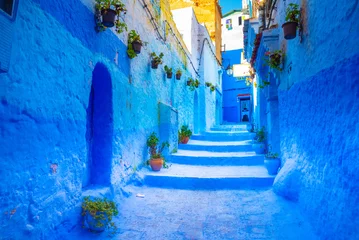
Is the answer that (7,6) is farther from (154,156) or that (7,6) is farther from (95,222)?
(154,156)

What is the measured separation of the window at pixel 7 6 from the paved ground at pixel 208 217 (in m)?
2.51

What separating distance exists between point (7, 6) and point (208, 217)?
3.60m

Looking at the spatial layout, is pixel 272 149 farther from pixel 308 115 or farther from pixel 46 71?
pixel 46 71

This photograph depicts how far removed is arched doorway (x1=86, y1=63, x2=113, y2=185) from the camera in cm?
423

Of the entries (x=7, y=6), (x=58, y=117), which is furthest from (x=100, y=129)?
(x=7, y=6)

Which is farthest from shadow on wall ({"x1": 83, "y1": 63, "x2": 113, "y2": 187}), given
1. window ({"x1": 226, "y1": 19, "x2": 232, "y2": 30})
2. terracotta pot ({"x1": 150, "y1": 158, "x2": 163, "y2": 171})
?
window ({"x1": 226, "y1": 19, "x2": 232, "y2": 30})

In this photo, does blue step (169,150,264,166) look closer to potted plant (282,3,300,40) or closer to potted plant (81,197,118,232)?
potted plant (282,3,300,40)

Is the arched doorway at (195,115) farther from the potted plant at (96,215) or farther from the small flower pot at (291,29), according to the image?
the potted plant at (96,215)

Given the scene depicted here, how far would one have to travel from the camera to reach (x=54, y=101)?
2.74 meters

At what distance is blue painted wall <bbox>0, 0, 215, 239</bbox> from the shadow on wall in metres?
0.02

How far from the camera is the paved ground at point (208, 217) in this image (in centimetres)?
321

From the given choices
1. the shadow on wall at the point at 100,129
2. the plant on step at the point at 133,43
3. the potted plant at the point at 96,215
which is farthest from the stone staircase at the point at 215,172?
the plant on step at the point at 133,43

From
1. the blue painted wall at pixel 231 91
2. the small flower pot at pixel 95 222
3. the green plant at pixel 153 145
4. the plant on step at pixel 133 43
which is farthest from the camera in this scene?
the blue painted wall at pixel 231 91

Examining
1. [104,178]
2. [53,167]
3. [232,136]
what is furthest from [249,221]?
[232,136]
